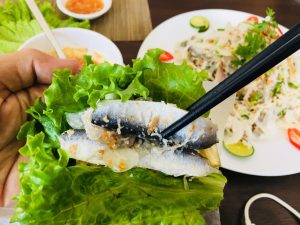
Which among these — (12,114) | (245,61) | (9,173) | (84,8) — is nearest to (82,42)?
(84,8)

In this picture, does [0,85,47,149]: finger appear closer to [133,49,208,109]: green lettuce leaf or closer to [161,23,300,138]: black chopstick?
[133,49,208,109]: green lettuce leaf

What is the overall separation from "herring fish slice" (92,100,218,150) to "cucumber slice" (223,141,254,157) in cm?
75

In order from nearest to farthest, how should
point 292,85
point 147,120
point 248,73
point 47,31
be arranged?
point 248,73
point 147,120
point 47,31
point 292,85

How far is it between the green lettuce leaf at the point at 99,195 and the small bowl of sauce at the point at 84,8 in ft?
4.64

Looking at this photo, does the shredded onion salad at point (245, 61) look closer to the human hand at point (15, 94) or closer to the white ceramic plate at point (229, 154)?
the white ceramic plate at point (229, 154)

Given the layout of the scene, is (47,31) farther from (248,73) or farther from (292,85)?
(292,85)

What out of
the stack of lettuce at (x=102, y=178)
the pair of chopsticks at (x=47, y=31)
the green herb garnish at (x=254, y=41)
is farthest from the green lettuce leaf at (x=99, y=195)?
the green herb garnish at (x=254, y=41)

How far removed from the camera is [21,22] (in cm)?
222

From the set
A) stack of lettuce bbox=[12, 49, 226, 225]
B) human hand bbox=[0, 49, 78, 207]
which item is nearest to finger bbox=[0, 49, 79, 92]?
human hand bbox=[0, 49, 78, 207]

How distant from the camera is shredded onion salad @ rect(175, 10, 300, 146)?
2.12 m

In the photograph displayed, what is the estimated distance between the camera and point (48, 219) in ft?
3.17

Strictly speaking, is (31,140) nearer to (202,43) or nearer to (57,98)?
(57,98)

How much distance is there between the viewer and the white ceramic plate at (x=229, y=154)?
168 centimetres

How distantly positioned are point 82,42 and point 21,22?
477 millimetres
